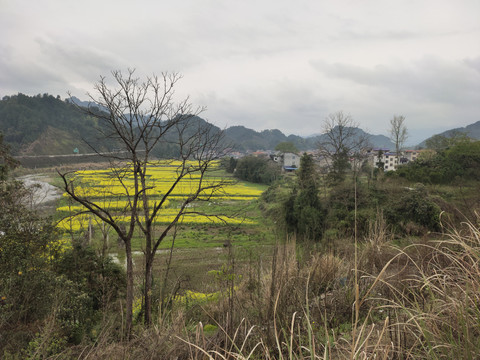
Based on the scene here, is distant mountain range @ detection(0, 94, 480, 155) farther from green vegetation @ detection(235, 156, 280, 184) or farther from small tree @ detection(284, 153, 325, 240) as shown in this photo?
small tree @ detection(284, 153, 325, 240)

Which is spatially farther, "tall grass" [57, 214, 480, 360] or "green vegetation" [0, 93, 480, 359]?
"green vegetation" [0, 93, 480, 359]

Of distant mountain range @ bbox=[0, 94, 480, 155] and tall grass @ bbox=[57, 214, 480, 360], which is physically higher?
distant mountain range @ bbox=[0, 94, 480, 155]

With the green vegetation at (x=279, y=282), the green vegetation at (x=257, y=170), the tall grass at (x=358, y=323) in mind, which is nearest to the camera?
the tall grass at (x=358, y=323)

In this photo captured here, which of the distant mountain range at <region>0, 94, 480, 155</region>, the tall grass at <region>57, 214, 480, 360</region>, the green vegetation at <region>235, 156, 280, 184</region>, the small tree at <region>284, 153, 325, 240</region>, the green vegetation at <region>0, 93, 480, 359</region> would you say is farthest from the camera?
the distant mountain range at <region>0, 94, 480, 155</region>

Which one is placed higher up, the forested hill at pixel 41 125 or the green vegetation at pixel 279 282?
the forested hill at pixel 41 125

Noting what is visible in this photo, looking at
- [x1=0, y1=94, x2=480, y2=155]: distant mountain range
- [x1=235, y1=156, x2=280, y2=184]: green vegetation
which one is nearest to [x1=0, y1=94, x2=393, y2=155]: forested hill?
[x1=0, y1=94, x2=480, y2=155]: distant mountain range

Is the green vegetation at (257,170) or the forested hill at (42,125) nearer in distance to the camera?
the green vegetation at (257,170)

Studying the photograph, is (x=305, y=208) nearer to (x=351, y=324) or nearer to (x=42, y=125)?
(x=351, y=324)

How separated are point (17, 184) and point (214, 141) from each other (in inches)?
337

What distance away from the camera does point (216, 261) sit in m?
17.9

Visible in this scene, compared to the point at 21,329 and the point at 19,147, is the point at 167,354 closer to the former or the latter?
the point at 21,329

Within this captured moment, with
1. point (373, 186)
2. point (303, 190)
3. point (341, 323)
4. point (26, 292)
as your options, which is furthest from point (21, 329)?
point (373, 186)

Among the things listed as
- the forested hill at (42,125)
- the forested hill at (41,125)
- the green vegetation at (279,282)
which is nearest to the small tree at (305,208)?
the green vegetation at (279,282)

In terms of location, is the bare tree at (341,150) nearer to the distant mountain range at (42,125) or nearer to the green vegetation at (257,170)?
the green vegetation at (257,170)
